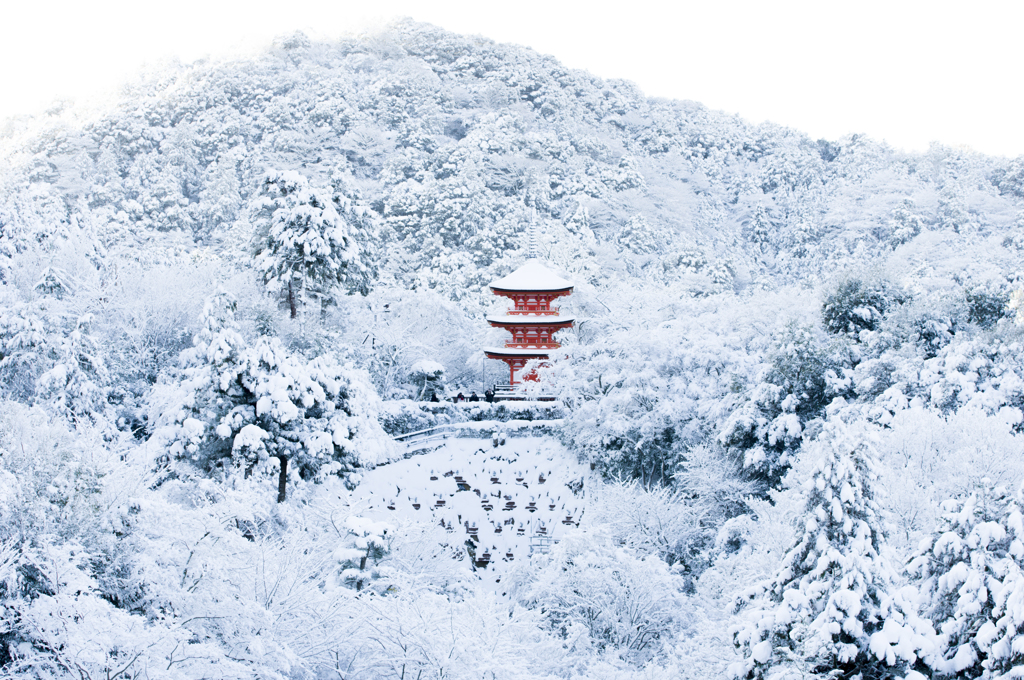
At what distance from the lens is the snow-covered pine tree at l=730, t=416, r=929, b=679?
25.1ft

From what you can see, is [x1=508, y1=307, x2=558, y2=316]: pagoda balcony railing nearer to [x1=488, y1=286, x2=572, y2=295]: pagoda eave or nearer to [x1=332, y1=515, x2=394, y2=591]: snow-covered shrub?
A: [x1=488, y1=286, x2=572, y2=295]: pagoda eave

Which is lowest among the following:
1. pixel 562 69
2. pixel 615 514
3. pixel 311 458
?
pixel 615 514

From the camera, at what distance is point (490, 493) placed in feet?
82.3

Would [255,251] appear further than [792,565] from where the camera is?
Yes

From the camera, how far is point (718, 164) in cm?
7956

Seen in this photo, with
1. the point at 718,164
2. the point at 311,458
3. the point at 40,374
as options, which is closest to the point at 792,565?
the point at 311,458

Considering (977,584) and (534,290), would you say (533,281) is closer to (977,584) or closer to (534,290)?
(534,290)

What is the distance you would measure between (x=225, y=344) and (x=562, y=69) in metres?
84.7

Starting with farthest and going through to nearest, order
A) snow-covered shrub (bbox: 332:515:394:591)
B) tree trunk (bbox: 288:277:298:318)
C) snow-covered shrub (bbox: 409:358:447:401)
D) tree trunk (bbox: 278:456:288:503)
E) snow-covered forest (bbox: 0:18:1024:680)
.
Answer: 1. snow-covered shrub (bbox: 409:358:447:401)
2. tree trunk (bbox: 288:277:298:318)
3. tree trunk (bbox: 278:456:288:503)
4. snow-covered shrub (bbox: 332:515:394:591)
5. snow-covered forest (bbox: 0:18:1024:680)

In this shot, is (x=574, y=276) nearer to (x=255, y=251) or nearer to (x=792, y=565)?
(x=255, y=251)

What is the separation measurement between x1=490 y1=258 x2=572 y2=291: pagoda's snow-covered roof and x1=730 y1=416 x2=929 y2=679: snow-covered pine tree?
82.1 ft

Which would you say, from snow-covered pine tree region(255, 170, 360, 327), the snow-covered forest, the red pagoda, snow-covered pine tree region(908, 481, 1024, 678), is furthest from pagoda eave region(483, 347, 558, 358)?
snow-covered pine tree region(908, 481, 1024, 678)

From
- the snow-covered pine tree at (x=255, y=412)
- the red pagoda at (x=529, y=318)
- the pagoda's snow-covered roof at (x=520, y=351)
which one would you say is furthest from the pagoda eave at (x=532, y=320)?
the snow-covered pine tree at (x=255, y=412)

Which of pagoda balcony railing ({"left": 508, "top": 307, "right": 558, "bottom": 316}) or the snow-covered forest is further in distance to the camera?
pagoda balcony railing ({"left": 508, "top": 307, "right": 558, "bottom": 316})
